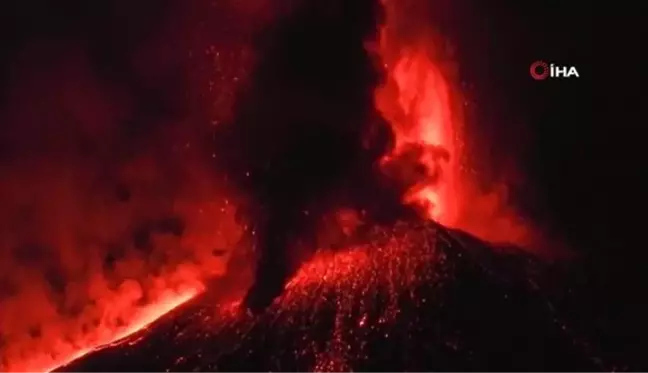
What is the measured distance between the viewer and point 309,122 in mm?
12062

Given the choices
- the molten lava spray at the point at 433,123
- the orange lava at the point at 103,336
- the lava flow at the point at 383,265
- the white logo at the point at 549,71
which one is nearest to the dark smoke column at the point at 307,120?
the lava flow at the point at 383,265

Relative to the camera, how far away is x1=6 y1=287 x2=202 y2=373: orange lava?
13.6m

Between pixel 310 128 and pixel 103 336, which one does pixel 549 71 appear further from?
pixel 103 336

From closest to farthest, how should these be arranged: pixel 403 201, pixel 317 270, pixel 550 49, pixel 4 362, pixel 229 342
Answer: pixel 229 342 → pixel 317 270 → pixel 403 201 → pixel 4 362 → pixel 550 49

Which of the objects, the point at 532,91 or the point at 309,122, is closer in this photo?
the point at 309,122

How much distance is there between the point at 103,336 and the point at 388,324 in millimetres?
5324

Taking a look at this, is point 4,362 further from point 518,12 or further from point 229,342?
point 518,12

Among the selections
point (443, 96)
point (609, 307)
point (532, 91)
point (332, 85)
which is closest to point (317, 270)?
point (332, 85)

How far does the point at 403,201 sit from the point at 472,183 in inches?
98.9

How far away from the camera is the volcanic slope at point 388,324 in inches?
384

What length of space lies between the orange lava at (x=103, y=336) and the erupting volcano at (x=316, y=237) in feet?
0.09

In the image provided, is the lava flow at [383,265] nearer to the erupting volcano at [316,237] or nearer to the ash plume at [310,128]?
the erupting volcano at [316,237]

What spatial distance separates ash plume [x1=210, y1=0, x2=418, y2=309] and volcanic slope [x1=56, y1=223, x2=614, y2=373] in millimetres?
561

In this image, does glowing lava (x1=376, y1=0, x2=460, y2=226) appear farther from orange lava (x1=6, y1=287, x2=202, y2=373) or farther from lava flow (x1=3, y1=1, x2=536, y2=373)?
orange lava (x1=6, y1=287, x2=202, y2=373)
